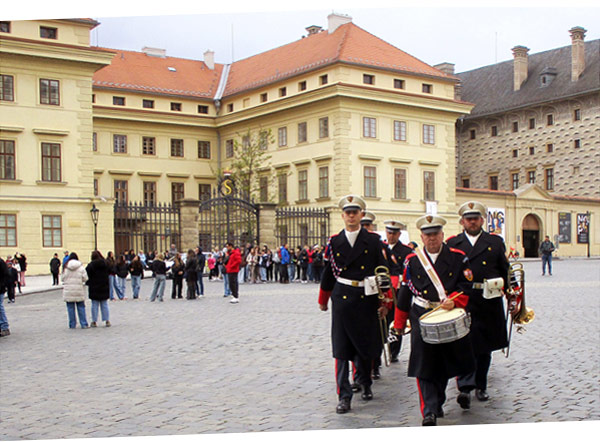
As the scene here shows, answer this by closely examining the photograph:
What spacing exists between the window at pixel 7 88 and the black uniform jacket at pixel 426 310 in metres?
34.6

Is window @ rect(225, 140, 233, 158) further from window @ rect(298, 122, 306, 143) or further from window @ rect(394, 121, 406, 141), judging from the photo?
window @ rect(394, 121, 406, 141)

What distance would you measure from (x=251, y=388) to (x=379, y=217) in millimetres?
39246

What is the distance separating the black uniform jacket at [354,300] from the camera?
7805 millimetres

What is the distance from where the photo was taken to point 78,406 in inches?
311

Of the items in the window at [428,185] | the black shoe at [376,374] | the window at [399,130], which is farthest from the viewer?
the window at [428,185]

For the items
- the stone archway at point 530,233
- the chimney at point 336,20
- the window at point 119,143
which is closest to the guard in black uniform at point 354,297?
the chimney at point 336,20

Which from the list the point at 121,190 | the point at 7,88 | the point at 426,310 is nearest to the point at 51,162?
the point at 7,88

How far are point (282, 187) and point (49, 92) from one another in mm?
17493

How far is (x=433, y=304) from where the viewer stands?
7031 millimetres

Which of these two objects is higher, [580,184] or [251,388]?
[580,184]

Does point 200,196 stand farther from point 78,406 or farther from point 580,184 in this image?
point 78,406

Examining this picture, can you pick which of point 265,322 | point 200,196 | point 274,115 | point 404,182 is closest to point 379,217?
point 404,182

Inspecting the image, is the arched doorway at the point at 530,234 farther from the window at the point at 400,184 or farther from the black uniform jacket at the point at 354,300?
the black uniform jacket at the point at 354,300

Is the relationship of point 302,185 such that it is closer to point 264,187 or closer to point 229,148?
point 264,187
